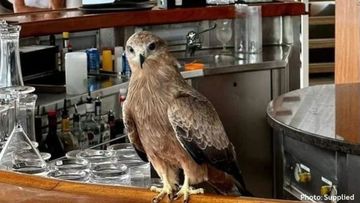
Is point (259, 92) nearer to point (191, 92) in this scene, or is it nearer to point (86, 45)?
point (86, 45)

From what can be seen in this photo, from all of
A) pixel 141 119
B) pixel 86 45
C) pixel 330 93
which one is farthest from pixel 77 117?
pixel 141 119

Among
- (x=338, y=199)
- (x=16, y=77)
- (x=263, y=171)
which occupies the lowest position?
(x=263, y=171)

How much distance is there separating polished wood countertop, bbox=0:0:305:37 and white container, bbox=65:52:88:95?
15 cm

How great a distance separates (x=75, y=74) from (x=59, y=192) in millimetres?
1876

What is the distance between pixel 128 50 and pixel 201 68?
6.85 feet

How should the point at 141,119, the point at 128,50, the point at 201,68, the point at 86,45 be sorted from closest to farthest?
1. the point at 141,119
2. the point at 128,50
3. the point at 86,45
4. the point at 201,68

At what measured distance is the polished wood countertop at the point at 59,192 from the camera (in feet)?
2.66

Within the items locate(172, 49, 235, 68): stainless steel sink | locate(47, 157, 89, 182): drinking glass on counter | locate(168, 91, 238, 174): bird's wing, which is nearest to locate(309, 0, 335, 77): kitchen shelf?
locate(172, 49, 235, 68): stainless steel sink

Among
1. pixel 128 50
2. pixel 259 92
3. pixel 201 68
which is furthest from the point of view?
pixel 259 92

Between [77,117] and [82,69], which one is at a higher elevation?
[82,69]

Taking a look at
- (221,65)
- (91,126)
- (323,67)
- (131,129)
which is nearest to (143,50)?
(131,129)

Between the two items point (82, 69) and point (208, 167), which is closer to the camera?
point (208, 167)

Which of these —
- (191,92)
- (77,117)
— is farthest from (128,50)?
(77,117)

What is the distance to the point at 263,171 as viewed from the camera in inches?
142
